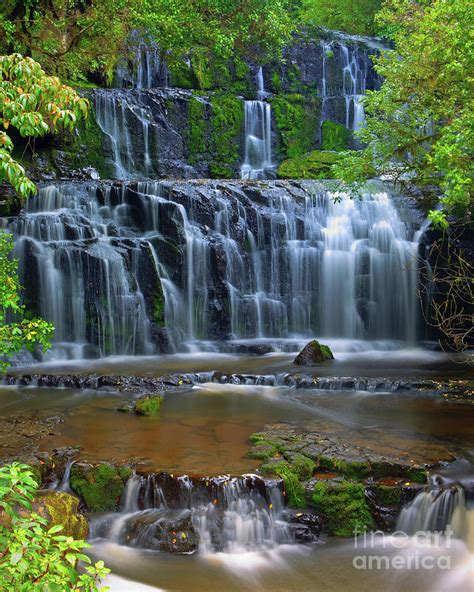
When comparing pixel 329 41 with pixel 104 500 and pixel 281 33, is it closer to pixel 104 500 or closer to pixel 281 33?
pixel 281 33

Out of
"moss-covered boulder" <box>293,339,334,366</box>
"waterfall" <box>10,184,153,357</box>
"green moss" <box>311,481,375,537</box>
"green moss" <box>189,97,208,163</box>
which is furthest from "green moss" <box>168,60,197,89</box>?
"green moss" <box>311,481,375,537</box>

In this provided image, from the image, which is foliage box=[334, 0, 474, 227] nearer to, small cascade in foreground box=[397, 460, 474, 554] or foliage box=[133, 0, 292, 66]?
small cascade in foreground box=[397, 460, 474, 554]

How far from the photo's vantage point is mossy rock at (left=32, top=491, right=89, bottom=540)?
600 cm

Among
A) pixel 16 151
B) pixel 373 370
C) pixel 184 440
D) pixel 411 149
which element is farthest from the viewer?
pixel 16 151

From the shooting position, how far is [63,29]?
1562 cm

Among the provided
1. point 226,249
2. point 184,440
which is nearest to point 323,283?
point 226,249

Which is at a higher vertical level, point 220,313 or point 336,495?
point 220,313

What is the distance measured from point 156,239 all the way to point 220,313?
2665 mm

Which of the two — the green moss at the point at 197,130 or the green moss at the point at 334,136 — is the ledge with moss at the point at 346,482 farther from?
the green moss at the point at 334,136

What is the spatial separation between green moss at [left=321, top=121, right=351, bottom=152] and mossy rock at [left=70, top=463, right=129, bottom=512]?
20.5m

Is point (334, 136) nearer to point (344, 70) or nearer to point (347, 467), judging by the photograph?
point (344, 70)

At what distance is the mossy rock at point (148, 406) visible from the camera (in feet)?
31.6

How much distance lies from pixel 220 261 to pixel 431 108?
726 centimetres

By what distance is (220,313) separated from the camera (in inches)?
649
